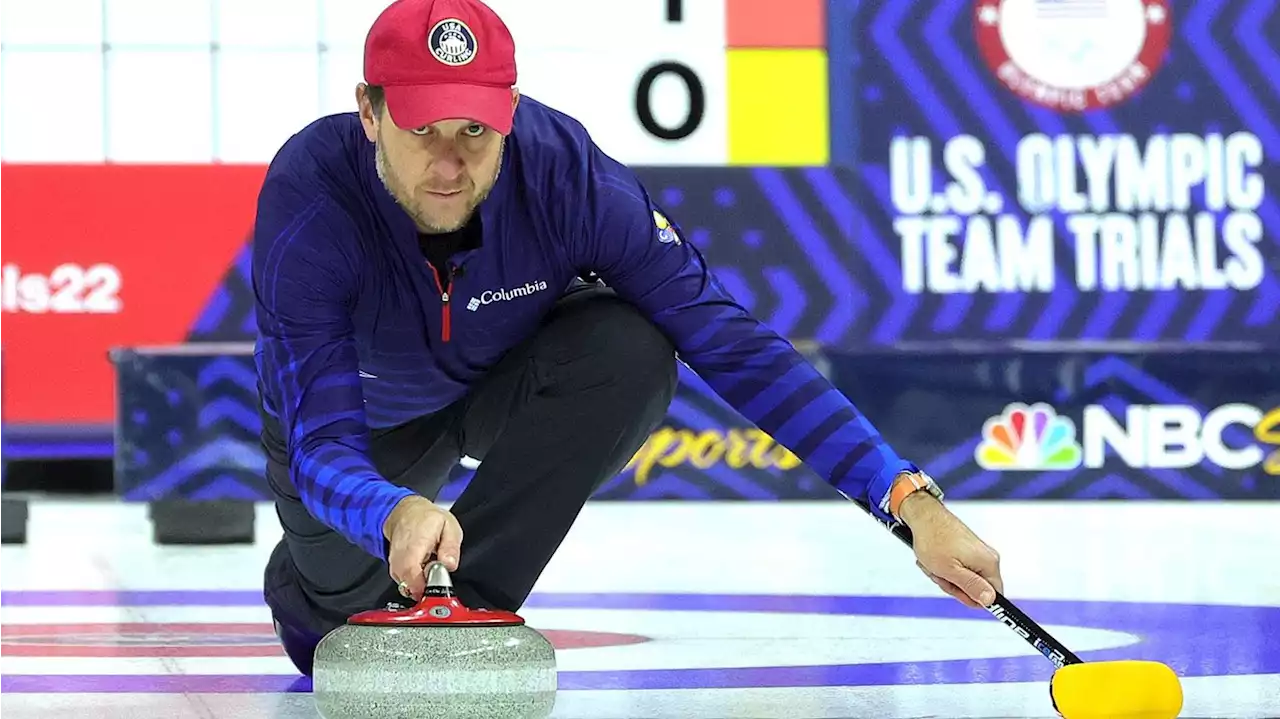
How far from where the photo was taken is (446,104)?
75.5 inches

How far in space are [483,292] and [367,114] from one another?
0.28m

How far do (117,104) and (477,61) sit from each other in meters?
5.85

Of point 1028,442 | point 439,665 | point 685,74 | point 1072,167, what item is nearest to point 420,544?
point 439,665

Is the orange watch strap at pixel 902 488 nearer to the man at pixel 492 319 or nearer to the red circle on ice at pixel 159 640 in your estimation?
the man at pixel 492 319

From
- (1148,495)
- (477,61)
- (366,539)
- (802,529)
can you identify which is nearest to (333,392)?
(366,539)

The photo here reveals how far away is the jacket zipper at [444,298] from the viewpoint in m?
2.20

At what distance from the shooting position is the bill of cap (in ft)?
6.30

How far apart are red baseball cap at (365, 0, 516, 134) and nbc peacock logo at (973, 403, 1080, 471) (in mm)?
4171

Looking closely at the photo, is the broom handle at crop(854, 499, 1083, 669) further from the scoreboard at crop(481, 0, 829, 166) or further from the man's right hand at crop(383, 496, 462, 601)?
the scoreboard at crop(481, 0, 829, 166)

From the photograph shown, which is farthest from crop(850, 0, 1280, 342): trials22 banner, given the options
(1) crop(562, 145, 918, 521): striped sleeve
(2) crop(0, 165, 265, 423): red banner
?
(1) crop(562, 145, 918, 521): striped sleeve

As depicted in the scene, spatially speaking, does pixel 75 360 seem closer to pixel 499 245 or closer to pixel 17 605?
pixel 17 605

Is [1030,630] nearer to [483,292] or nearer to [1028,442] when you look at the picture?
[483,292]

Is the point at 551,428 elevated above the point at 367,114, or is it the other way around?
the point at 367,114

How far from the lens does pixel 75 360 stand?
7453 mm
